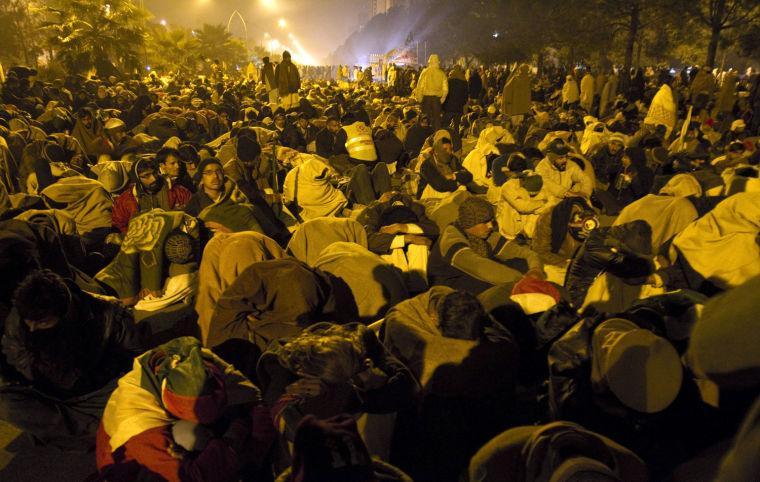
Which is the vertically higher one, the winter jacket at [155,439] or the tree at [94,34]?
the tree at [94,34]

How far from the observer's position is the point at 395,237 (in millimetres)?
4934

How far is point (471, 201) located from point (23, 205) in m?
4.88

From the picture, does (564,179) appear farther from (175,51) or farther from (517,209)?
(175,51)

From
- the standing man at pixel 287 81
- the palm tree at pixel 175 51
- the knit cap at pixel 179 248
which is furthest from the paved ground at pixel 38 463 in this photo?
the palm tree at pixel 175 51

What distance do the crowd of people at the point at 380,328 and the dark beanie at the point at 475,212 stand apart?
0.07 feet

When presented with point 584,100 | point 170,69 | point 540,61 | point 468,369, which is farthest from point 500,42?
point 468,369

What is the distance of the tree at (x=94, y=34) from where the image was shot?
32750 millimetres

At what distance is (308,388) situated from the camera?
2529 mm

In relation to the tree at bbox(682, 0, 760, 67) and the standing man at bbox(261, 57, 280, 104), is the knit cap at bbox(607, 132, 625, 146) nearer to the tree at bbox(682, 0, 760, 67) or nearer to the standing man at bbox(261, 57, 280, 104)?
the standing man at bbox(261, 57, 280, 104)

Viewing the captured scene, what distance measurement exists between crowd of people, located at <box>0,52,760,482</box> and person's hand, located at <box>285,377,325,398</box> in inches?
0.5

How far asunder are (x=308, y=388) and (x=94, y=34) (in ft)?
126

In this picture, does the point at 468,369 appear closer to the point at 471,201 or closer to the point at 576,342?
the point at 576,342

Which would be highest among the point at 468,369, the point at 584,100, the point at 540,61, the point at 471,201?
the point at 540,61

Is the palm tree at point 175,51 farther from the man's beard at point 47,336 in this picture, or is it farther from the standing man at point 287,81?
the man's beard at point 47,336
